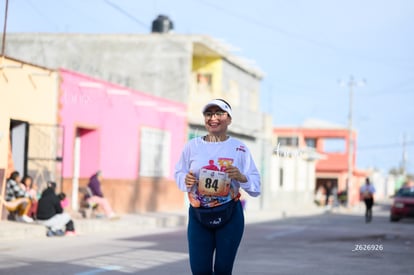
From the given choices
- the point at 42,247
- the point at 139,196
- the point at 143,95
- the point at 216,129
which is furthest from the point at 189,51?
the point at 216,129

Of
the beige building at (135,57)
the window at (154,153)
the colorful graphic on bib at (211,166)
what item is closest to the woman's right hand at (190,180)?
the colorful graphic on bib at (211,166)

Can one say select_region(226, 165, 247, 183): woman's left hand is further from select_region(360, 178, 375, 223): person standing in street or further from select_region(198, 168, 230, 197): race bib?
select_region(360, 178, 375, 223): person standing in street

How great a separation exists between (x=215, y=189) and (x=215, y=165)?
0.65ft

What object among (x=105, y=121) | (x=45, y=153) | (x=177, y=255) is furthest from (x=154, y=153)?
(x=177, y=255)

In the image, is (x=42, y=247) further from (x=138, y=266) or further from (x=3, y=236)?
(x=138, y=266)

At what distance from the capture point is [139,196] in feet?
93.8

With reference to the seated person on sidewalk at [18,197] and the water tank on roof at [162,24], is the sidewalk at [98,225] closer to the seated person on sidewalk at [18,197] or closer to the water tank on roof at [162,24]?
the seated person on sidewalk at [18,197]

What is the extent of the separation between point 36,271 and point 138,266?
157 cm

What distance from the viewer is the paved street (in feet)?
36.5

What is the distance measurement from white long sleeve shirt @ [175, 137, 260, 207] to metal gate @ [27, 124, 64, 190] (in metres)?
15.8

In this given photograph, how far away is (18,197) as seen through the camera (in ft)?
61.6

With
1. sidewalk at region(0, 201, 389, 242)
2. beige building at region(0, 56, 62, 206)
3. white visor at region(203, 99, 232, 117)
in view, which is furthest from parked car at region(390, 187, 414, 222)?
white visor at region(203, 99, 232, 117)

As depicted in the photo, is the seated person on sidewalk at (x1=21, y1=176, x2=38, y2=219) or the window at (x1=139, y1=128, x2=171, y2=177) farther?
the window at (x1=139, y1=128, x2=171, y2=177)

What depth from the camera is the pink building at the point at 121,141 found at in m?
23.8
